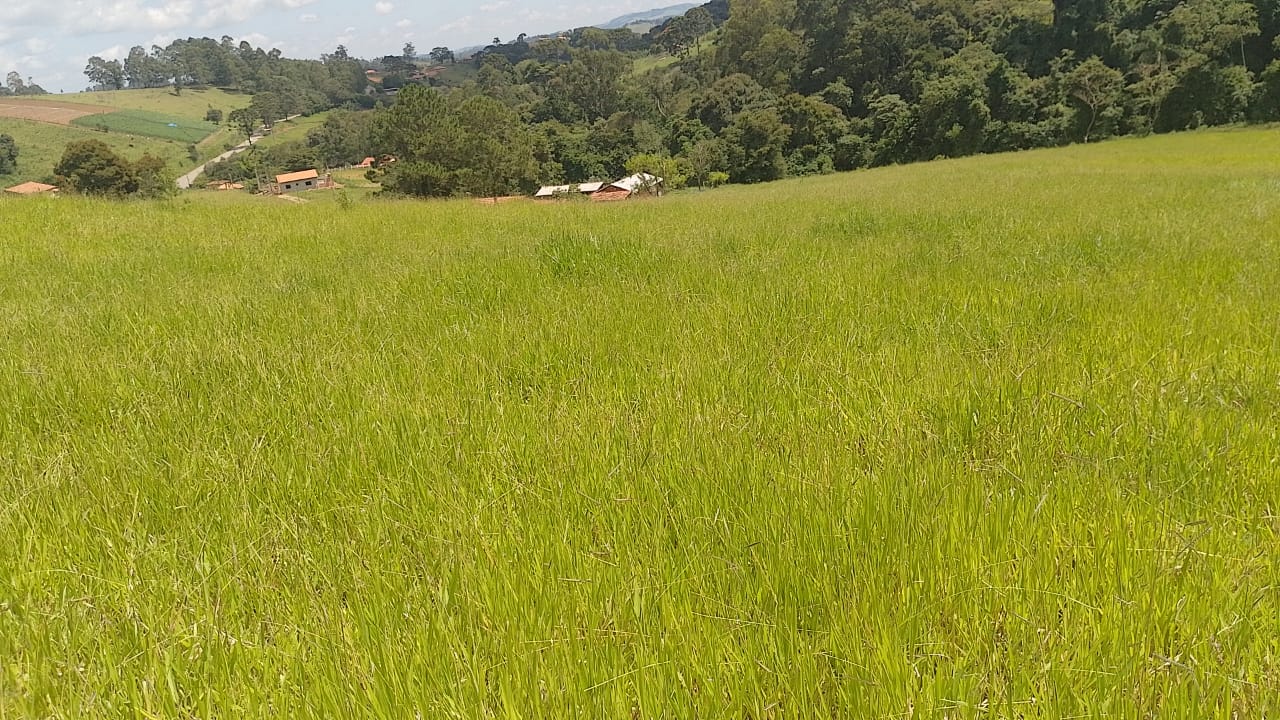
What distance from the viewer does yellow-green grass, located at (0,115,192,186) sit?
3393 inches

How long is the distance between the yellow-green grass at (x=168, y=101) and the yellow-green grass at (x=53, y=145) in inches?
1482

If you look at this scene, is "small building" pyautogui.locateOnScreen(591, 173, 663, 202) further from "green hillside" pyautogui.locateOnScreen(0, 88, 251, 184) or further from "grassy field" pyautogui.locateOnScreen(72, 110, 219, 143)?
"grassy field" pyautogui.locateOnScreen(72, 110, 219, 143)

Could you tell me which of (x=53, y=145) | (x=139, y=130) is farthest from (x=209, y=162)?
(x=53, y=145)

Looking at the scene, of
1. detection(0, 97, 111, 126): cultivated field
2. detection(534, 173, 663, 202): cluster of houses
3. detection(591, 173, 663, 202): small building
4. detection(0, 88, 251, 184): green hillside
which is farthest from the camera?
detection(0, 97, 111, 126): cultivated field

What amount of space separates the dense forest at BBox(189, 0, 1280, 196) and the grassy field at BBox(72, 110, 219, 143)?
3086 centimetres

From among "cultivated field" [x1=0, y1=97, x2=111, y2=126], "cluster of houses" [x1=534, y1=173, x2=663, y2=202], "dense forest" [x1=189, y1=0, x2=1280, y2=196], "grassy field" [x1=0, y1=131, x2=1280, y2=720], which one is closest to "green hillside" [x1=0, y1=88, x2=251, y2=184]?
"cultivated field" [x1=0, y1=97, x2=111, y2=126]

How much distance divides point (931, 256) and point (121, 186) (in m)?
75.2

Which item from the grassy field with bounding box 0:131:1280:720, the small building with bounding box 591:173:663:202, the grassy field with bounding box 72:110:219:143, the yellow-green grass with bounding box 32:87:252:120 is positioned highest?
the yellow-green grass with bounding box 32:87:252:120

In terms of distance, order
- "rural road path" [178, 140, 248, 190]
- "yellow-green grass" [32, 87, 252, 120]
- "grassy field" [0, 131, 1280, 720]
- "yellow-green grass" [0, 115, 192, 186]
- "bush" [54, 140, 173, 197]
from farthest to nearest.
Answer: "yellow-green grass" [32, 87, 252, 120] → "rural road path" [178, 140, 248, 190] → "yellow-green grass" [0, 115, 192, 186] → "bush" [54, 140, 173, 197] → "grassy field" [0, 131, 1280, 720]

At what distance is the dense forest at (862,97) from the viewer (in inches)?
1761

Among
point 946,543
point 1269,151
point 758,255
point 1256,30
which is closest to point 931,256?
point 758,255

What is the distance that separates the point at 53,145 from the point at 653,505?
142991 millimetres

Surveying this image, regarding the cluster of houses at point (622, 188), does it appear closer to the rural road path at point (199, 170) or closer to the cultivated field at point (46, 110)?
the rural road path at point (199, 170)

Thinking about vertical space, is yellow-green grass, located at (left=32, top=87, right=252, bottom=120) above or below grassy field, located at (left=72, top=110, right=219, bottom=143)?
above
